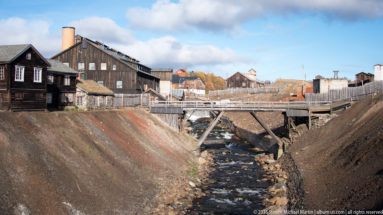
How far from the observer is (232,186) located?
88.8 feet

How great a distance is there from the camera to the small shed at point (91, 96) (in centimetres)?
4194

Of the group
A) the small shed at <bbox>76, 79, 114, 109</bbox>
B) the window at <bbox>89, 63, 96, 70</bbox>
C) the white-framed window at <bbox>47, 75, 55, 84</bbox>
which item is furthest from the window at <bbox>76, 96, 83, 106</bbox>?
the window at <bbox>89, 63, 96, 70</bbox>

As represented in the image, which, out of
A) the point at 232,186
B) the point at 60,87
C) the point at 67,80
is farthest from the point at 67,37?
the point at 232,186

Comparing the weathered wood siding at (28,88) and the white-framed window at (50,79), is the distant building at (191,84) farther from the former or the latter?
the weathered wood siding at (28,88)

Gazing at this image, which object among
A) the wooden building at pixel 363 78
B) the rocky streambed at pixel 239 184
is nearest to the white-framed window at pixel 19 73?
the rocky streambed at pixel 239 184

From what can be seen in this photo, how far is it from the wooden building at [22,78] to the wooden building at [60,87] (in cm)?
649

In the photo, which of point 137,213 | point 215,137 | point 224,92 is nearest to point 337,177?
point 137,213

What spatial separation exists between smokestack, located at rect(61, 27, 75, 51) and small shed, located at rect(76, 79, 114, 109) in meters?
15.8

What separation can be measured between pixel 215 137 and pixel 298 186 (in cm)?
3258

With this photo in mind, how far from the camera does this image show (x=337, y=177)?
20.1 m

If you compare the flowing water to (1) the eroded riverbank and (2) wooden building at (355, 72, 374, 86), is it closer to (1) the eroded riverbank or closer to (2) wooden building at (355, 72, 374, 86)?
(1) the eroded riverbank

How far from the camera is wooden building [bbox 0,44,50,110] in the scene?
27.1 m

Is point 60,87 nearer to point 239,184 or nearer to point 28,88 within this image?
point 28,88

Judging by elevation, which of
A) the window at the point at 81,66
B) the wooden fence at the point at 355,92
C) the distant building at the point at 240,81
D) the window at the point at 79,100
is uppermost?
the distant building at the point at 240,81
